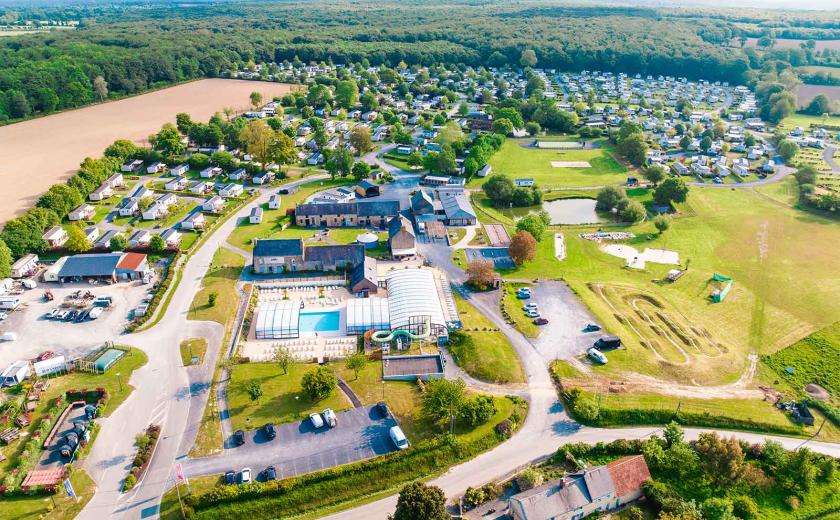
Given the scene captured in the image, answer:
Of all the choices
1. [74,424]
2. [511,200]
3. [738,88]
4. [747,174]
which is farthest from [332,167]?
[738,88]

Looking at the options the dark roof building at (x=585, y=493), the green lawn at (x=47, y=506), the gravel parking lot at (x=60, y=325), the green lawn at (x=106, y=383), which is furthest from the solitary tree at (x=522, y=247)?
the green lawn at (x=47, y=506)

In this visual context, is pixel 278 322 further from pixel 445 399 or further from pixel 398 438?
pixel 445 399

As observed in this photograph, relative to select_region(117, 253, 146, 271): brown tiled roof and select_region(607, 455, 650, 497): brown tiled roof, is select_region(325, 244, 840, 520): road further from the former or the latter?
select_region(117, 253, 146, 271): brown tiled roof

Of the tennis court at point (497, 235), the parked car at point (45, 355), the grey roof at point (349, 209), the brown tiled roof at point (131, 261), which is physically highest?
the grey roof at point (349, 209)

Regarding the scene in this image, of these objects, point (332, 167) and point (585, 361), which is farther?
point (332, 167)

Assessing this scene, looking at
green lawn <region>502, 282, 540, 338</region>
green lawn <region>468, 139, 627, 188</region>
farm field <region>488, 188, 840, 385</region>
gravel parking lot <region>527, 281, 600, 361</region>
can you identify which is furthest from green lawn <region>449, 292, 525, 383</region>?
green lawn <region>468, 139, 627, 188</region>

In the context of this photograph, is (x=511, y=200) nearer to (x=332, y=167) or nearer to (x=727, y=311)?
(x=332, y=167)

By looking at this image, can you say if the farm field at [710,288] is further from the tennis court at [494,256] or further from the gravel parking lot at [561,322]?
the tennis court at [494,256]
